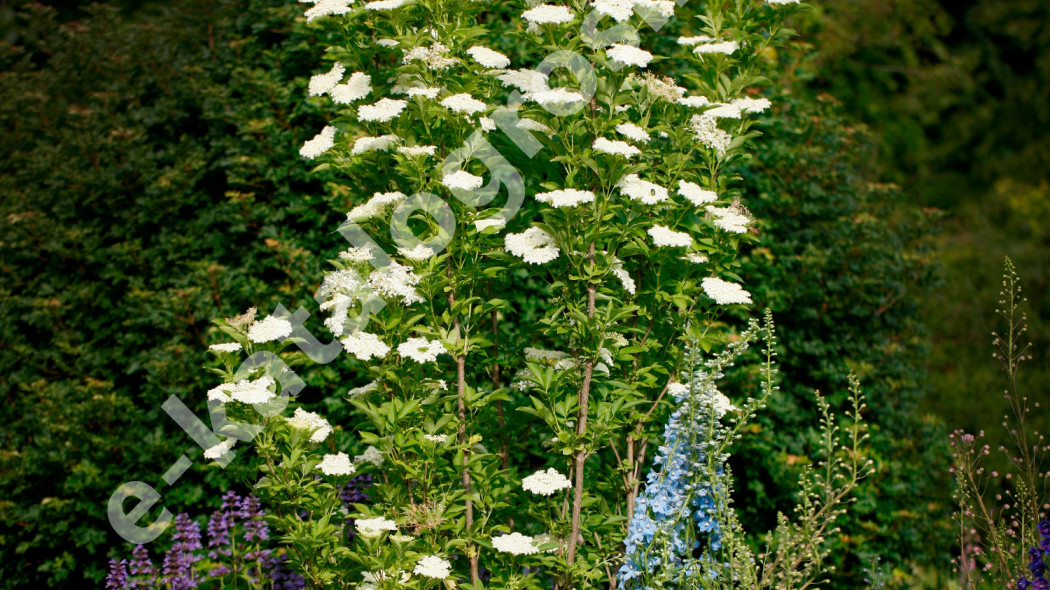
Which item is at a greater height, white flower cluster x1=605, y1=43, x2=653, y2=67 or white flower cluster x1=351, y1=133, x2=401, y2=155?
white flower cluster x1=605, y1=43, x2=653, y2=67

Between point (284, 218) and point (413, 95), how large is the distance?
1.68 meters

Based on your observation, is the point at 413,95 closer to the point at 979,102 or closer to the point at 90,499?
the point at 90,499

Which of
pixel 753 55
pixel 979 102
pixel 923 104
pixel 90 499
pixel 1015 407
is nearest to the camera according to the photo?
pixel 1015 407

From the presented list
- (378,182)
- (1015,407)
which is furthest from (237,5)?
(1015,407)

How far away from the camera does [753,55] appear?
3.04 m

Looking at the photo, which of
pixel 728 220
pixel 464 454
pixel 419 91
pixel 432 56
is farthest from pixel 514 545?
pixel 432 56

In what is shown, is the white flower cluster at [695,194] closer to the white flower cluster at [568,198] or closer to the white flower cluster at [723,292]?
the white flower cluster at [723,292]

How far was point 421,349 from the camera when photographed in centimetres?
252

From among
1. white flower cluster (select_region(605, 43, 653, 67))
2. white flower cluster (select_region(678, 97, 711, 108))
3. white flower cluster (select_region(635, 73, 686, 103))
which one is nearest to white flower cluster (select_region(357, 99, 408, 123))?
white flower cluster (select_region(605, 43, 653, 67))

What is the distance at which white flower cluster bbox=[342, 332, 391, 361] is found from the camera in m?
2.45

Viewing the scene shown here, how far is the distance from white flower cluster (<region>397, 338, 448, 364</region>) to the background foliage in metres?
1.41

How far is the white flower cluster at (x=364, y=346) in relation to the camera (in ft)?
8.04

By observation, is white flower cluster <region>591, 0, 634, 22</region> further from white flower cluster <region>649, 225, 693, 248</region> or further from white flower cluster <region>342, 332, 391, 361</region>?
white flower cluster <region>342, 332, 391, 361</region>

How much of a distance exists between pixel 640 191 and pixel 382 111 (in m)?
0.88
